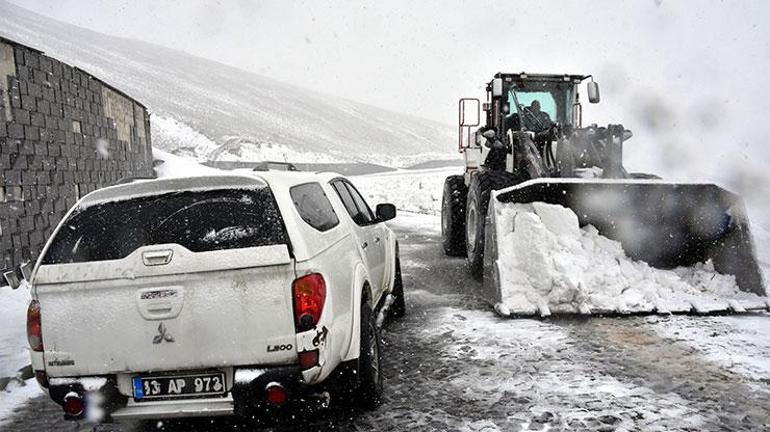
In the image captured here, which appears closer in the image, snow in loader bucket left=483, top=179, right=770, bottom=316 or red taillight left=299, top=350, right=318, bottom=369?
red taillight left=299, top=350, right=318, bottom=369

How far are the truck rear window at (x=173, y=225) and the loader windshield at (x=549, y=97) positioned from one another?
649 cm

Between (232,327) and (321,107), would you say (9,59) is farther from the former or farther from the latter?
(321,107)

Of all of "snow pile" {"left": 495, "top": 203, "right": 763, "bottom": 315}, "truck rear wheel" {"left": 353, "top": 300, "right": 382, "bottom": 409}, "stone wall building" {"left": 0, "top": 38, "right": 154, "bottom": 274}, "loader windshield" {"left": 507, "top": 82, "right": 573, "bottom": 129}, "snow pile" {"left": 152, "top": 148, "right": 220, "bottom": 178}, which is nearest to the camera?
"truck rear wheel" {"left": 353, "top": 300, "right": 382, "bottom": 409}

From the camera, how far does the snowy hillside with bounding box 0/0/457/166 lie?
55.2 m

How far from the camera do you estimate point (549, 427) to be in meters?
3.46

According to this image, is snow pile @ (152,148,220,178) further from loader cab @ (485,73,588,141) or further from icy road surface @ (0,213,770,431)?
icy road surface @ (0,213,770,431)

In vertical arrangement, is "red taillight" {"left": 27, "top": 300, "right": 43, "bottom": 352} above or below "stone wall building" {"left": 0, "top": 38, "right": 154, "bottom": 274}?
below

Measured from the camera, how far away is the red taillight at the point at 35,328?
120 inches

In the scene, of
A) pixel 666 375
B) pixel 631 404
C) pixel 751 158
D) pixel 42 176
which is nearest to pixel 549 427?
pixel 631 404

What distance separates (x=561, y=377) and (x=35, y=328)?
3.59 m

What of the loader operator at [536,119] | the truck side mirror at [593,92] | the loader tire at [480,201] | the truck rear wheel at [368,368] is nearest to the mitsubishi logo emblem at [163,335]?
the truck rear wheel at [368,368]

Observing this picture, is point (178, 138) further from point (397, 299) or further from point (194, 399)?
point (194, 399)

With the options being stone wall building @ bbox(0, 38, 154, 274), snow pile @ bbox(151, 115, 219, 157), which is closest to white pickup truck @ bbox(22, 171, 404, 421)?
stone wall building @ bbox(0, 38, 154, 274)

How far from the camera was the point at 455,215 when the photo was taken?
9.34m
